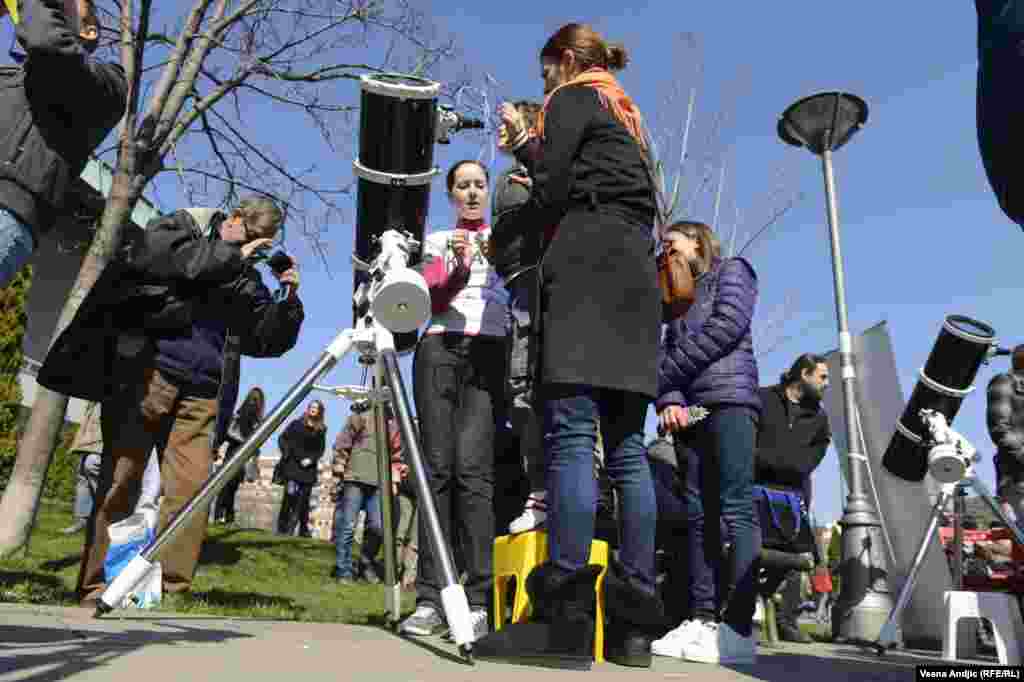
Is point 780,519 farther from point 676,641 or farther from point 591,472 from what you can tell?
point 591,472

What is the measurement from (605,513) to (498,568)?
867mm

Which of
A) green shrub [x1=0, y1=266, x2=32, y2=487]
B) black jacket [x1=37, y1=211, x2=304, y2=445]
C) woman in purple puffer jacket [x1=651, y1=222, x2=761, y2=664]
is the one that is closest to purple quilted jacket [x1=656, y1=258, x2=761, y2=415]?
woman in purple puffer jacket [x1=651, y1=222, x2=761, y2=664]

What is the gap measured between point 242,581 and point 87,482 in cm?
300

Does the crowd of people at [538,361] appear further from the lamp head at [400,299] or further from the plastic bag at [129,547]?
the lamp head at [400,299]

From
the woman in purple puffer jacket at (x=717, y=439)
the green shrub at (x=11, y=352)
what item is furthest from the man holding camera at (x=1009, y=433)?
the green shrub at (x=11, y=352)

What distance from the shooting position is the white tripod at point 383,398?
2846mm

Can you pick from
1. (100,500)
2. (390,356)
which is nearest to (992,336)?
(390,356)

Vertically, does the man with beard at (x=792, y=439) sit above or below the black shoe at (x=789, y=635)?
above

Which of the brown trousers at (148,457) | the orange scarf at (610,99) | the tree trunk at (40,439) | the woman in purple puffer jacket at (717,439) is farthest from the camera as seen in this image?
the tree trunk at (40,439)

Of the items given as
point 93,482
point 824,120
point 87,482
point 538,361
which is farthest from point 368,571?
point 538,361

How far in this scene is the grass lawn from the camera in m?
4.49

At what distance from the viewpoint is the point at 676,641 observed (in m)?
3.67

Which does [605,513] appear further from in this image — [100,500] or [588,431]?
[100,500]

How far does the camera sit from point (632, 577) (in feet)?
10.3
